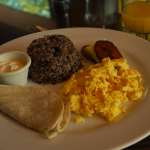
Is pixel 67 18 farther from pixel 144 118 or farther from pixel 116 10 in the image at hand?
pixel 144 118

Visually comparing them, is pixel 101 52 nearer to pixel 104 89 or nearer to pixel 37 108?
pixel 104 89

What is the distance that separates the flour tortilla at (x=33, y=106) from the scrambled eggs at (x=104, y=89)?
0.61 feet

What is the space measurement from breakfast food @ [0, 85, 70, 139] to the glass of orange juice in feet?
5.28

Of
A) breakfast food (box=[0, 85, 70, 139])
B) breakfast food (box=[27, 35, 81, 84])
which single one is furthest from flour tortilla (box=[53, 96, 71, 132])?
breakfast food (box=[27, 35, 81, 84])

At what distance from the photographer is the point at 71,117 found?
1708 mm

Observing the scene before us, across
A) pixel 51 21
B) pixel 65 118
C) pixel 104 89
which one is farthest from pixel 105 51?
pixel 51 21

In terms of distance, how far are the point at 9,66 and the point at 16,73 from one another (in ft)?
0.46

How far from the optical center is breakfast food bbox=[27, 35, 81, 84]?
2.13 m

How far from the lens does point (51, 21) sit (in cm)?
366

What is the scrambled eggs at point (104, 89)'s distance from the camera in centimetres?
169

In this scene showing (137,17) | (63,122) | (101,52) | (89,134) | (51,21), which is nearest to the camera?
(89,134)

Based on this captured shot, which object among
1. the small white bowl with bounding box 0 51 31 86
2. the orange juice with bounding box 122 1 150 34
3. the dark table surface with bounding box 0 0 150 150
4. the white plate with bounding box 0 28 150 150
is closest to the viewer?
the white plate with bounding box 0 28 150 150

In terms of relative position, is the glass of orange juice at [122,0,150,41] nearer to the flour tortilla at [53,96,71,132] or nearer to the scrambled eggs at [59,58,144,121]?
the scrambled eggs at [59,58,144,121]

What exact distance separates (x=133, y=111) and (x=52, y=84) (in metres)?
0.89
